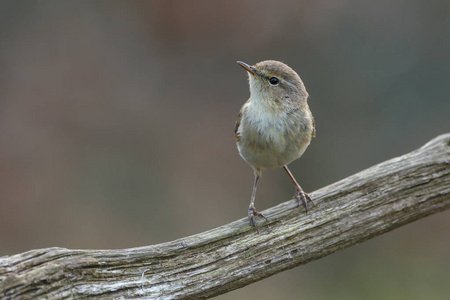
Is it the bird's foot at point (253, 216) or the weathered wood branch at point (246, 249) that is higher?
the bird's foot at point (253, 216)

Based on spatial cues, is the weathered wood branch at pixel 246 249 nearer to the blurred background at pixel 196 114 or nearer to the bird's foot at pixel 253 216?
the bird's foot at pixel 253 216

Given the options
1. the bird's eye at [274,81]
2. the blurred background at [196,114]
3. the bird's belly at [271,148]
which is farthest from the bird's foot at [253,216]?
the blurred background at [196,114]

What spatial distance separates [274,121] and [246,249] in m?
0.93

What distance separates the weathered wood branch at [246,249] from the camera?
2.69m

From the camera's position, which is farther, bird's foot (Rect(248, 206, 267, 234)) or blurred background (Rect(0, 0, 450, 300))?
blurred background (Rect(0, 0, 450, 300))

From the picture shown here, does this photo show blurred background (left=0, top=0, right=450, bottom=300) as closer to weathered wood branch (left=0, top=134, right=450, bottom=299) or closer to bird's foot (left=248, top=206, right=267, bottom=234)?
weathered wood branch (left=0, top=134, right=450, bottom=299)

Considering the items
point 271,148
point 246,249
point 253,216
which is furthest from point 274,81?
point 246,249

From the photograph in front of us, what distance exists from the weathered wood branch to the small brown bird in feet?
0.86

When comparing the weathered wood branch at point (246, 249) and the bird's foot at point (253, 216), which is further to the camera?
the bird's foot at point (253, 216)

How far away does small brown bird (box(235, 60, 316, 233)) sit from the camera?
3.67 m

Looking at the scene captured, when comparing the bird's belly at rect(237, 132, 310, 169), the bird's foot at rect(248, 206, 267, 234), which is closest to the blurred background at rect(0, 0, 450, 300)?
the bird's belly at rect(237, 132, 310, 169)

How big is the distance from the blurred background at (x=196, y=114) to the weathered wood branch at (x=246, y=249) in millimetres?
3170

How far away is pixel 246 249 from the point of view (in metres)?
3.28

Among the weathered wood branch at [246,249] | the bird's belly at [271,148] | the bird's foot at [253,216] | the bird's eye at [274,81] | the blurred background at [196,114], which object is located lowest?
the weathered wood branch at [246,249]
